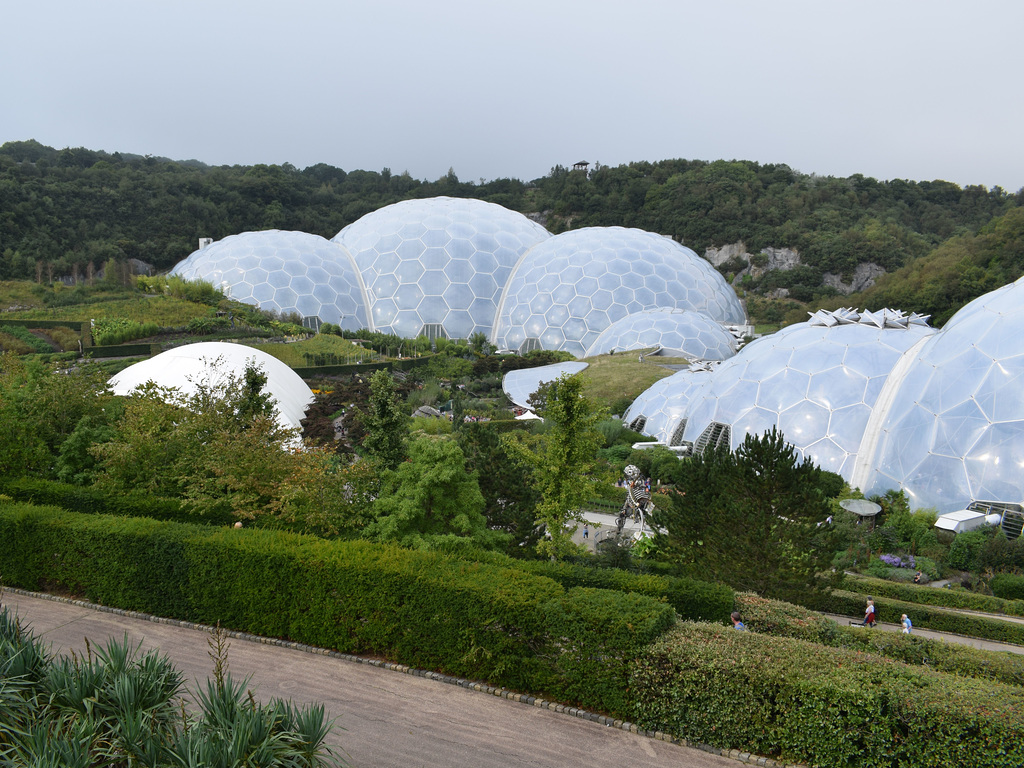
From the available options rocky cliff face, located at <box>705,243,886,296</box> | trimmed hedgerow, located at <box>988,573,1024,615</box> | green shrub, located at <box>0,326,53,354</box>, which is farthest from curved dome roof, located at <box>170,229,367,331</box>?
rocky cliff face, located at <box>705,243,886,296</box>

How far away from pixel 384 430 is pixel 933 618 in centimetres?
1139

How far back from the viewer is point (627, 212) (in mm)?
73562

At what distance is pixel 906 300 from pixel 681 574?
40205 millimetres

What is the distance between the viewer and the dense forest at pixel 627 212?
2057 inches

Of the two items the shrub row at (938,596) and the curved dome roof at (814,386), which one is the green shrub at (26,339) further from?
the shrub row at (938,596)

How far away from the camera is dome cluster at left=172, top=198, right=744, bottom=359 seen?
42219mm

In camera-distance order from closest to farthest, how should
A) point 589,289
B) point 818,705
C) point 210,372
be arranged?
point 818,705
point 210,372
point 589,289

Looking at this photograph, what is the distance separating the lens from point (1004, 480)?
16.8 meters

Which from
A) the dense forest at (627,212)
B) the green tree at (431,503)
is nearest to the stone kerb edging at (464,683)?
the green tree at (431,503)

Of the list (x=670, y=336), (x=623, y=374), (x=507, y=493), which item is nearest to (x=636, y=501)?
(x=507, y=493)

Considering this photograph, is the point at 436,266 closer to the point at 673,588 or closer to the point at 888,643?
the point at 673,588

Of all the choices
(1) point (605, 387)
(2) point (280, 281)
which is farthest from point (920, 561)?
(2) point (280, 281)

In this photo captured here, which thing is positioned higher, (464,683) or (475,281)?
(475,281)

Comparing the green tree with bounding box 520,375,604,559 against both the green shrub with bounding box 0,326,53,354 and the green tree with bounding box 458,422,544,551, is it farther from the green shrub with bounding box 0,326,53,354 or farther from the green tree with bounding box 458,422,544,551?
the green shrub with bounding box 0,326,53,354
